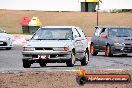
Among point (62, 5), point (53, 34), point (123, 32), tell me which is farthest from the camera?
point (62, 5)

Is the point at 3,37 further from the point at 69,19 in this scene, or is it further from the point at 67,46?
the point at 69,19

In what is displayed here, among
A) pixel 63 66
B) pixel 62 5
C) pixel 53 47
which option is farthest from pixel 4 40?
pixel 62 5

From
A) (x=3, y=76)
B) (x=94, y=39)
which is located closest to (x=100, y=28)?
(x=94, y=39)

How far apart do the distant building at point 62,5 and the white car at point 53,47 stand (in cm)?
4974

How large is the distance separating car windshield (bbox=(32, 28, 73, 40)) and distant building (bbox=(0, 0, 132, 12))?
49.7m

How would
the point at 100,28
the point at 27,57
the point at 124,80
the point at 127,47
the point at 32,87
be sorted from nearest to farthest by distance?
the point at 124,80, the point at 32,87, the point at 27,57, the point at 127,47, the point at 100,28

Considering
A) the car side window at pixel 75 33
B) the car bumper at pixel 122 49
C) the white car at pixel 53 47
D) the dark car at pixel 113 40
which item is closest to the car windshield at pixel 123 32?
the dark car at pixel 113 40

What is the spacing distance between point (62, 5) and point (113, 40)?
147ft

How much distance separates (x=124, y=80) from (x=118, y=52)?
70.2 feet

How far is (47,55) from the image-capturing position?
21.5 metres

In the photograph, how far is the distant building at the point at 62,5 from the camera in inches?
2899

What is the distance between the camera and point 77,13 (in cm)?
7288

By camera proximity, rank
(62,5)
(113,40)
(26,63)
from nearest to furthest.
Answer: (26,63) → (113,40) → (62,5)

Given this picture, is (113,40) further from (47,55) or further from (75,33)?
(47,55)
